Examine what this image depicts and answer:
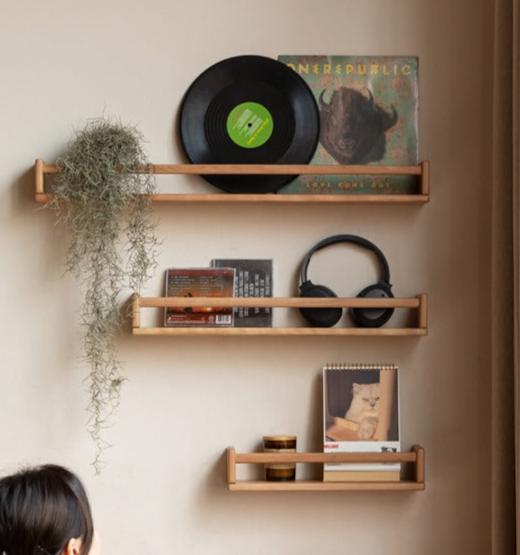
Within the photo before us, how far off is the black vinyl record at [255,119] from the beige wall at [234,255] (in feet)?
0.21

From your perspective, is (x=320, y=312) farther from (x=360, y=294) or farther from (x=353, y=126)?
(x=353, y=126)

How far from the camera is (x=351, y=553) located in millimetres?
2930

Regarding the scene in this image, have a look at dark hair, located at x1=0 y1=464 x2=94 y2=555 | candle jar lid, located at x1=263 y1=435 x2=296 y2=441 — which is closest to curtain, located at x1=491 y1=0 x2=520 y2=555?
candle jar lid, located at x1=263 y1=435 x2=296 y2=441

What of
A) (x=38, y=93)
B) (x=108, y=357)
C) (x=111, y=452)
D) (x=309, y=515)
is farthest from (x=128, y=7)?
(x=309, y=515)

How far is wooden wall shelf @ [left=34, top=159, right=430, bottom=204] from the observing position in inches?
112

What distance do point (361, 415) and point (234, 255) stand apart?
0.51m

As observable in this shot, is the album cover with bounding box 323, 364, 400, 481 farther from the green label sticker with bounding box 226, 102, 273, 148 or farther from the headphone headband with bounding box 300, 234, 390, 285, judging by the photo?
the green label sticker with bounding box 226, 102, 273, 148

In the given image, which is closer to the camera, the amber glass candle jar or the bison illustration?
the amber glass candle jar

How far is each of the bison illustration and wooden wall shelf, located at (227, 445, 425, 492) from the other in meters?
0.74

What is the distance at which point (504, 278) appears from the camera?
281 cm

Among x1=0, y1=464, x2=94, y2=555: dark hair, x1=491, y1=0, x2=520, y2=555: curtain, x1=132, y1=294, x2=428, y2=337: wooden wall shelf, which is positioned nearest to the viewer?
x1=0, y1=464, x2=94, y2=555: dark hair

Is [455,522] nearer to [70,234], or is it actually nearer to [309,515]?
[309,515]

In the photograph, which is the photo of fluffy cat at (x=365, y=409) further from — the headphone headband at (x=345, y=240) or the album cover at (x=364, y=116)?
the album cover at (x=364, y=116)

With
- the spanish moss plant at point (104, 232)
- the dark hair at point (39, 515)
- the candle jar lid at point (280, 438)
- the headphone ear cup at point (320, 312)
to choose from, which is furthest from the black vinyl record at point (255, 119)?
the dark hair at point (39, 515)
